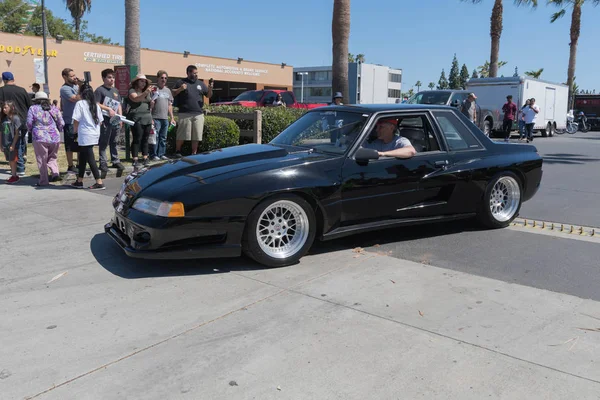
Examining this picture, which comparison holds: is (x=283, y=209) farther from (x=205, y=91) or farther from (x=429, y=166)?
(x=205, y=91)

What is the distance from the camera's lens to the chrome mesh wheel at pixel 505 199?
20.3 ft

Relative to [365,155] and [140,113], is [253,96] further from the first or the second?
[365,155]

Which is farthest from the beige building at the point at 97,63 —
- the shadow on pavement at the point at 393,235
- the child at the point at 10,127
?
the shadow on pavement at the point at 393,235

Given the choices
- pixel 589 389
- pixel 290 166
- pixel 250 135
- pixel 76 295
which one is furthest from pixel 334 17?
pixel 589 389

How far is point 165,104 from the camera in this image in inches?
413

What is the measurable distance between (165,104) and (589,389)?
9186mm

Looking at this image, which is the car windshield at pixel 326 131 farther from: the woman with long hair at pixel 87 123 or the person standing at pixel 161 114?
the person standing at pixel 161 114

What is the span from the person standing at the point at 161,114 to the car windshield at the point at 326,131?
5.20 metres

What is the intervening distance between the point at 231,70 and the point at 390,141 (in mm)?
45146

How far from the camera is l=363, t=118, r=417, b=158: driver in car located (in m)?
5.54

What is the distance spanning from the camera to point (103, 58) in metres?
38.6

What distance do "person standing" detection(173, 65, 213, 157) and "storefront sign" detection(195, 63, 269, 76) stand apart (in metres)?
36.3

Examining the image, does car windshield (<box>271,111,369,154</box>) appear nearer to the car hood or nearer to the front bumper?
the car hood

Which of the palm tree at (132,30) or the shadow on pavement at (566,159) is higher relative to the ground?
the palm tree at (132,30)
